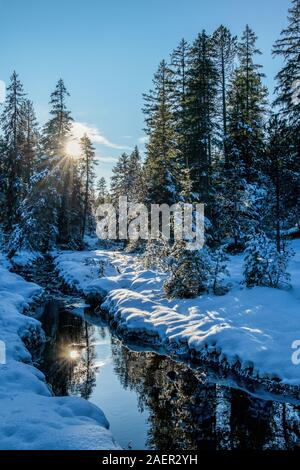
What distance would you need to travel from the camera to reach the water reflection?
734 centimetres

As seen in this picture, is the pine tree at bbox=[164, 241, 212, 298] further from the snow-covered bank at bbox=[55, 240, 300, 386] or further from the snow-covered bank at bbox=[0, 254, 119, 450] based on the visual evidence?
the snow-covered bank at bbox=[0, 254, 119, 450]

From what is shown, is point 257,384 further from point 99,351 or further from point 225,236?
point 225,236

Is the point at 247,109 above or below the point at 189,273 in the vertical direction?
above

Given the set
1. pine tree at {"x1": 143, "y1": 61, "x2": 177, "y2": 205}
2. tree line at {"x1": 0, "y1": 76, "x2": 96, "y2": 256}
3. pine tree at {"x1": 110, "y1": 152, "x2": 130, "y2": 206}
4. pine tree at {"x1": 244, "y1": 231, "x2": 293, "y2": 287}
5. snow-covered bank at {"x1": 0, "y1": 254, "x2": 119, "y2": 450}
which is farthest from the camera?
pine tree at {"x1": 110, "y1": 152, "x2": 130, "y2": 206}

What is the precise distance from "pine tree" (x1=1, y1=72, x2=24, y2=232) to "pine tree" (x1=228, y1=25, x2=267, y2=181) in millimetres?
19373

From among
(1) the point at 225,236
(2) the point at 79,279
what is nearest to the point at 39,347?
(2) the point at 79,279

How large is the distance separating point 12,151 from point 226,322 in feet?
97.7

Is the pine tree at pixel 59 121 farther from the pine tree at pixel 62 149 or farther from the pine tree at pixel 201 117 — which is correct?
the pine tree at pixel 201 117

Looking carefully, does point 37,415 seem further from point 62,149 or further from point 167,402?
point 62,149

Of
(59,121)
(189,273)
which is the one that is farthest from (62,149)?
(189,273)

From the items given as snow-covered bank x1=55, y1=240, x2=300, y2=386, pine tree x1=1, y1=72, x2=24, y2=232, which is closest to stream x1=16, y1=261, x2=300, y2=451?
snow-covered bank x1=55, y1=240, x2=300, y2=386

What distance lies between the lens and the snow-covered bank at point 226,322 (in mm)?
9852

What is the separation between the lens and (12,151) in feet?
116

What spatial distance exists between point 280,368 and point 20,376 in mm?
6128
